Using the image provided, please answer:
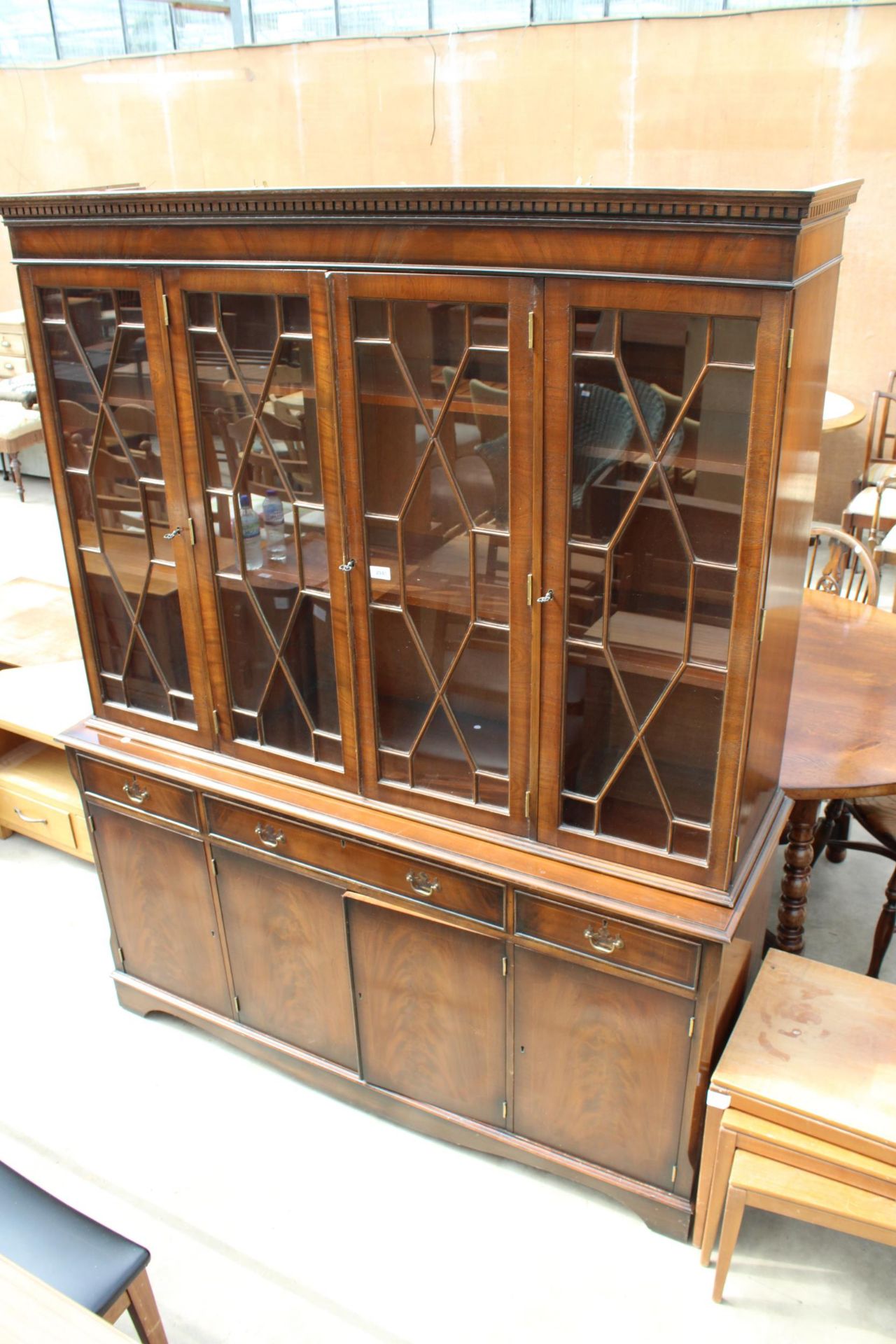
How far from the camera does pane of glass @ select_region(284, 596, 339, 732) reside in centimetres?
196

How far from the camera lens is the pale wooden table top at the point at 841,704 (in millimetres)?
2049

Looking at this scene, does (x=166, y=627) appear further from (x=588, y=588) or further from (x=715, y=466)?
(x=715, y=466)

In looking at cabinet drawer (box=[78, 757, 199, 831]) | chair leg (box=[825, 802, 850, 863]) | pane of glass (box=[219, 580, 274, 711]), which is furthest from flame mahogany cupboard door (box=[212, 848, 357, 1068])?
chair leg (box=[825, 802, 850, 863])

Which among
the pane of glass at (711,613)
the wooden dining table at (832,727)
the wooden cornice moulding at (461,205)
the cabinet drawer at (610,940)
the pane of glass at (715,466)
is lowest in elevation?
the cabinet drawer at (610,940)

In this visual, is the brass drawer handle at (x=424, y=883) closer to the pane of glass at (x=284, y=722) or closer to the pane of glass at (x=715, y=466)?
the pane of glass at (x=284, y=722)

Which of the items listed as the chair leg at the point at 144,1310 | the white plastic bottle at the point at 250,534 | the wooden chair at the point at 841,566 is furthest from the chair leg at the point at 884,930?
the chair leg at the point at 144,1310

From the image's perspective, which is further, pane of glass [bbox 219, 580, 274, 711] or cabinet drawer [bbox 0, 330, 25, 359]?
cabinet drawer [bbox 0, 330, 25, 359]

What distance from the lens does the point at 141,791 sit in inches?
90.7

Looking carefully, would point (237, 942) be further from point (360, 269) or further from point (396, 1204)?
point (360, 269)

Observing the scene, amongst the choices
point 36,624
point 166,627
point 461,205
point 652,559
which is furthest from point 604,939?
point 36,624

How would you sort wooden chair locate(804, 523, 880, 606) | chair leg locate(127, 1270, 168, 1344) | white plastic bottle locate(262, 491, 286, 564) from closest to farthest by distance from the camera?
chair leg locate(127, 1270, 168, 1344), white plastic bottle locate(262, 491, 286, 564), wooden chair locate(804, 523, 880, 606)

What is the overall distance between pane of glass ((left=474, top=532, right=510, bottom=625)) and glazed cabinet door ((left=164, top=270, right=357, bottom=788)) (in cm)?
28

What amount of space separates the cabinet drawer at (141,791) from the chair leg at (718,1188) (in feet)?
4.06

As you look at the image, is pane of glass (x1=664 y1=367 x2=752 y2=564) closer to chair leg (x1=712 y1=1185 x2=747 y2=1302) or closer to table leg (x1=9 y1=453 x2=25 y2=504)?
chair leg (x1=712 y1=1185 x2=747 y2=1302)
